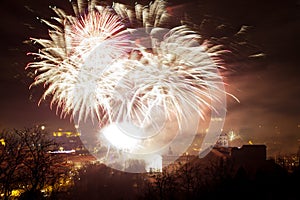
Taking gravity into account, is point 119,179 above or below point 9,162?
below

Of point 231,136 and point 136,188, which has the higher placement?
point 231,136

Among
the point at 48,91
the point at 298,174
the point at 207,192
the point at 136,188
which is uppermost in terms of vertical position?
the point at 48,91

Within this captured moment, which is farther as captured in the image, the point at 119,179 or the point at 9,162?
the point at 119,179

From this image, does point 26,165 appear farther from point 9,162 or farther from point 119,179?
point 119,179

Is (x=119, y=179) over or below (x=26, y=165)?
below

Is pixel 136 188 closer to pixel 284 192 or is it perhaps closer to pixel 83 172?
pixel 83 172

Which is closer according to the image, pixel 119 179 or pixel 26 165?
pixel 26 165

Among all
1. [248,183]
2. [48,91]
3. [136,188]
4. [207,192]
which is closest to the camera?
[48,91]

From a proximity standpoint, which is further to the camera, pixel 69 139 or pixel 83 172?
pixel 69 139

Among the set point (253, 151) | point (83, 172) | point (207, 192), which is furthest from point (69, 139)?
point (207, 192)

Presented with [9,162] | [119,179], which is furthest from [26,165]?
[119,179]

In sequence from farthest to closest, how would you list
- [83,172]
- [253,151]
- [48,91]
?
[83,172] → [253,151] → [48,91]
